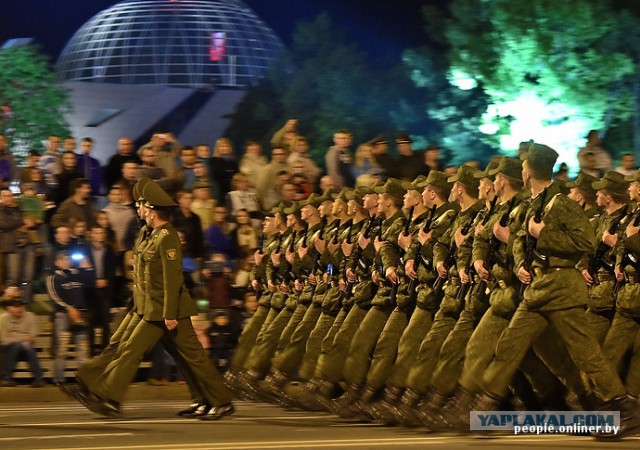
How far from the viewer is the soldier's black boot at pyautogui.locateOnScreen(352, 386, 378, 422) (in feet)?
47.3

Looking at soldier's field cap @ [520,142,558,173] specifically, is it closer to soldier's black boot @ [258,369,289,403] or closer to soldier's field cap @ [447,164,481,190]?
soldier's field cap @ [447,164,481,190]

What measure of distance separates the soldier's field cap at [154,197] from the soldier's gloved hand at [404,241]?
1981mm

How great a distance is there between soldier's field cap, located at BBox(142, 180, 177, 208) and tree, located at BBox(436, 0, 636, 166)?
21764mm

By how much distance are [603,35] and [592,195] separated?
2302 cm

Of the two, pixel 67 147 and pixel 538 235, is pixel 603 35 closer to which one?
pixel 67 147

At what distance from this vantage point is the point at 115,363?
14492 millimetres

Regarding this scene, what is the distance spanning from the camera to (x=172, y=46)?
9806cm

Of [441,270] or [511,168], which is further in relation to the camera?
[441,270]

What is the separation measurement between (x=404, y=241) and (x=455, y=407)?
212 centimetres

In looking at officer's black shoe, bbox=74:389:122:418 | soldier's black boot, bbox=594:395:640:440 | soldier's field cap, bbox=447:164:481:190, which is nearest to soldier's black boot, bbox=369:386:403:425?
soldier's field cap, bbox=447:164:481:190

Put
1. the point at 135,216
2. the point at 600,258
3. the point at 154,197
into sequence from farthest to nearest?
1. the point at 135,216
2. the point at 154,197
3. the point at 600,258

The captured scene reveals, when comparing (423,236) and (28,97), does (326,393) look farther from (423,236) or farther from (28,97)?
(28,97)

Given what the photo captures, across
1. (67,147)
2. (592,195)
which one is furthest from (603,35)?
(592,195)

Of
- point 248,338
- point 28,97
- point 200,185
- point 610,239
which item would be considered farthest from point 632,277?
point 28,97
